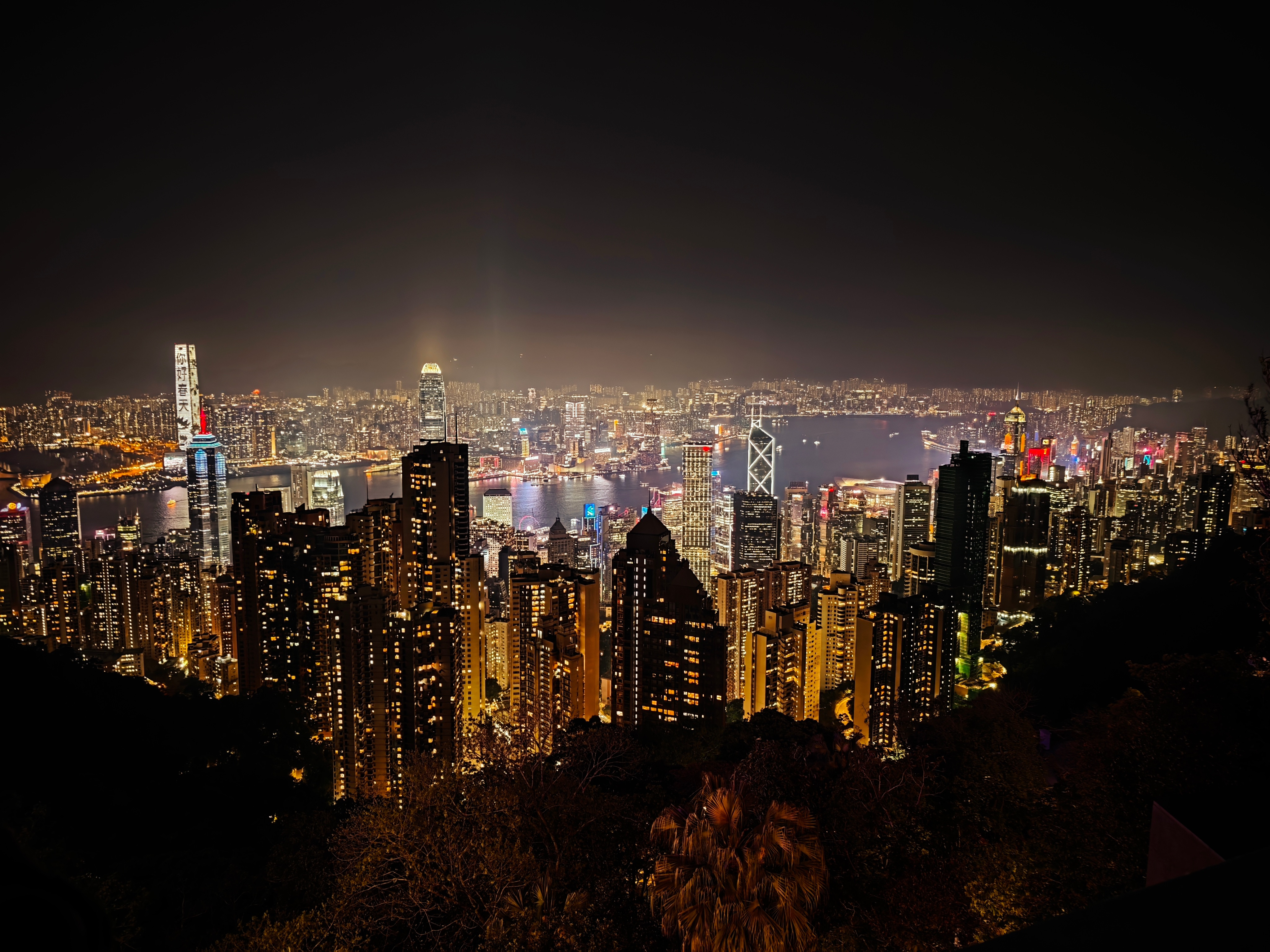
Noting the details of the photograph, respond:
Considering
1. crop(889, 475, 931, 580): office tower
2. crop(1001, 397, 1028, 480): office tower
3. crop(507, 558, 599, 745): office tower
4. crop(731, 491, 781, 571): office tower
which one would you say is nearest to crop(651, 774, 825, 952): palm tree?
crop(507, 558, 599, 745): office tower

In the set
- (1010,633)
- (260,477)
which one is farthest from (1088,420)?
(260,477)

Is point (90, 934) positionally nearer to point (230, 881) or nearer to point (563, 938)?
point (563, 938)

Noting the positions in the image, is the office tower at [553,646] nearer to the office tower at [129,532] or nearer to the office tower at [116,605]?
the office tower at [116,605]

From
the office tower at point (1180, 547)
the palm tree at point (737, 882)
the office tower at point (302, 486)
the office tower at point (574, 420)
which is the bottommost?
the office tower at point (1180, 547)

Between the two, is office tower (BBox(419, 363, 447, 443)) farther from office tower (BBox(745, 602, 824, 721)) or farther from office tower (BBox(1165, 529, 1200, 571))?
office tower (BBox(1165, 529, 1200, 571))

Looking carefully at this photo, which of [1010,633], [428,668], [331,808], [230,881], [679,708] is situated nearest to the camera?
[230,881]

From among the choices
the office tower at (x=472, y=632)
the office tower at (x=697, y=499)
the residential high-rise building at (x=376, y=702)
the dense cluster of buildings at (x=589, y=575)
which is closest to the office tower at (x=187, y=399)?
the dense cluster of buildings at (x=589, y=575)
